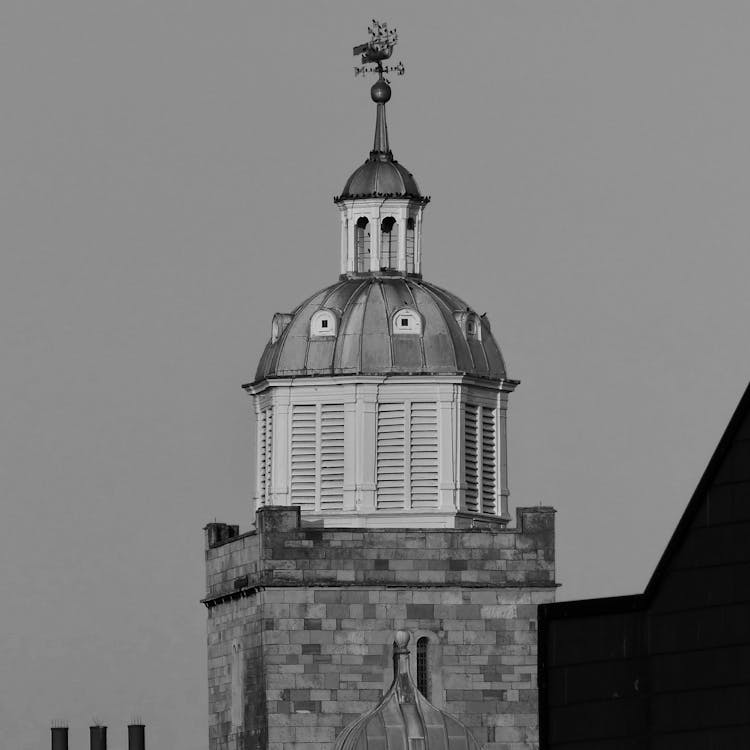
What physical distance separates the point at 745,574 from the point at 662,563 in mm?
3056

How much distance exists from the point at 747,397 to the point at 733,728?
7453mm

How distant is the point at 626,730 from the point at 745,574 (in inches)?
230

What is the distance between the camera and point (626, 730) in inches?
7849

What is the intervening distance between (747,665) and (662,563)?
13.2 ft

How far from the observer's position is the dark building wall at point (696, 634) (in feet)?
A: 641

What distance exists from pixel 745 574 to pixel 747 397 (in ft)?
13.7

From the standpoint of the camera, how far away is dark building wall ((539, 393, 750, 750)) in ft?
641

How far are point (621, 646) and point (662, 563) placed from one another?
104 inches

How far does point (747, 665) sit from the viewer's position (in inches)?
7682

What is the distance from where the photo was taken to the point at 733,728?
641 feet

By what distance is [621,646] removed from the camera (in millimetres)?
199625

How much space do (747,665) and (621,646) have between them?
523 cm

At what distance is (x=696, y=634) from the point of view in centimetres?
19688

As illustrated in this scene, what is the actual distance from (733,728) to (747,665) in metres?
1.48
